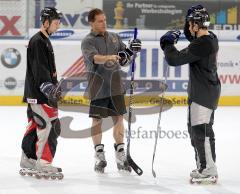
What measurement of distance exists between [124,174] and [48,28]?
4.10 ft

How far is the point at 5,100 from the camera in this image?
29.7 ft

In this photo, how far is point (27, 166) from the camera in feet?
16.5

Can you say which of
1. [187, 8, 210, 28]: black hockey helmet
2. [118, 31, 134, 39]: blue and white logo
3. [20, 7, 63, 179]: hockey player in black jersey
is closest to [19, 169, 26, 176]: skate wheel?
[20, 7, 63, 179]: hockey player in black jersey

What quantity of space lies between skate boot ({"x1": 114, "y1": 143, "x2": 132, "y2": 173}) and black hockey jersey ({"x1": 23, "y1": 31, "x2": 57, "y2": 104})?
0.81 meters

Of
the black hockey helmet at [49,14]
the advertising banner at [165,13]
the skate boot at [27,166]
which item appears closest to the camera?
the black hockey helmet at [49,14]

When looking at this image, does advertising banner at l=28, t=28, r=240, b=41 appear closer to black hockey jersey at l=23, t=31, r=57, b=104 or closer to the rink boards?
the rink boards

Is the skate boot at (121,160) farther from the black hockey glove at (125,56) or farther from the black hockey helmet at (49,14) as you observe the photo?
the black hockey helmet at (49,14)

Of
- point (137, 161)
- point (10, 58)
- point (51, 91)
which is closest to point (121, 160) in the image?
point (137, 161)

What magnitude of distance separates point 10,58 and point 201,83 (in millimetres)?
4889

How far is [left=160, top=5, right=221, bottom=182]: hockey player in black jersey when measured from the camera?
181 inches

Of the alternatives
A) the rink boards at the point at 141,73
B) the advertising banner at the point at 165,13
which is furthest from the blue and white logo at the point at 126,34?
the rink boards at the point at 141,73

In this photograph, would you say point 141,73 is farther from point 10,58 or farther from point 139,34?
point 10,58

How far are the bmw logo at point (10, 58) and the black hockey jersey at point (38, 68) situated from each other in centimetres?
427

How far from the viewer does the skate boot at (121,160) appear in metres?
5.20
